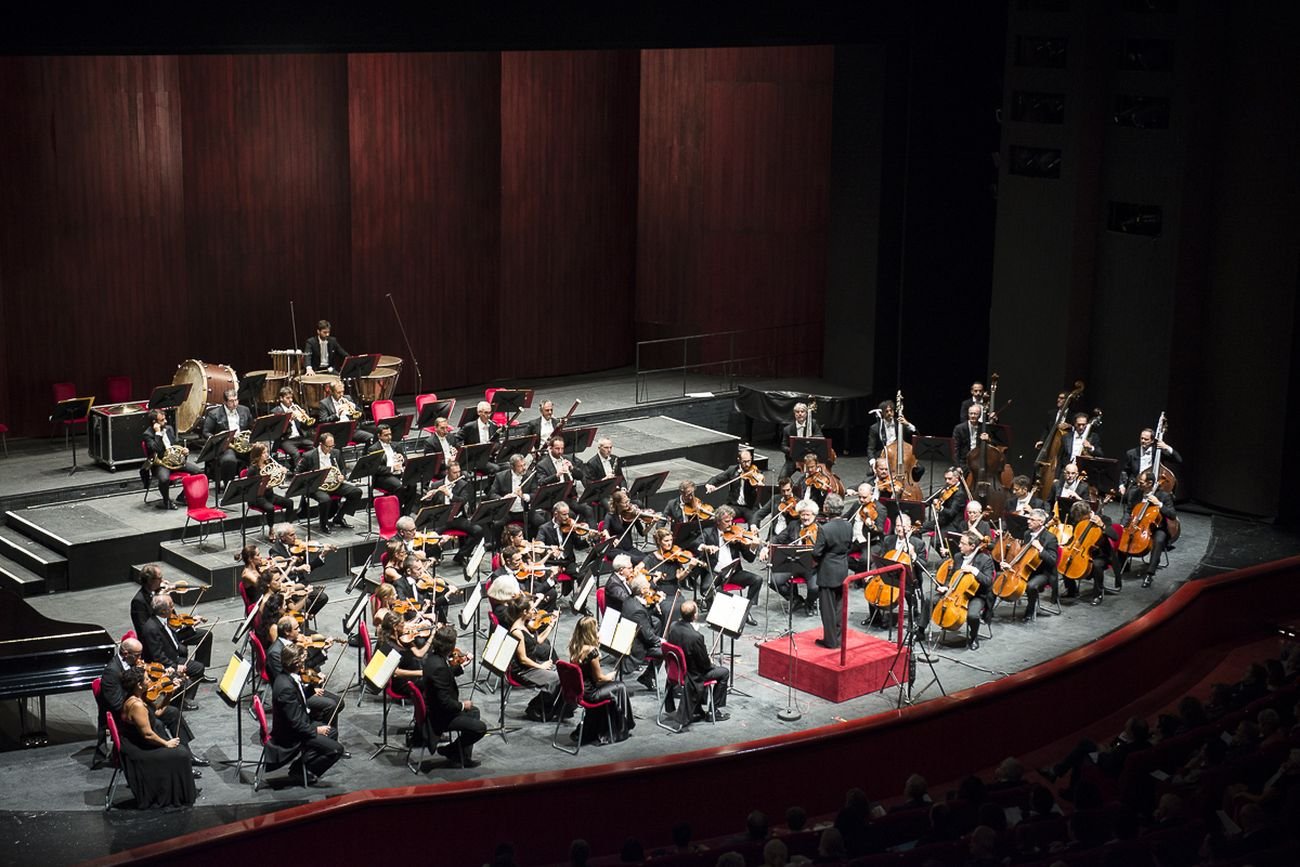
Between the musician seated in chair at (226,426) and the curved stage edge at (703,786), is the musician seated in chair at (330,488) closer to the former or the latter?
the musician seated in chair at (226,426)

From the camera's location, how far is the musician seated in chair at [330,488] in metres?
15.5

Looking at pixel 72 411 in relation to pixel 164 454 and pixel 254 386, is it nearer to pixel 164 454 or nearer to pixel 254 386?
pixel 164 454

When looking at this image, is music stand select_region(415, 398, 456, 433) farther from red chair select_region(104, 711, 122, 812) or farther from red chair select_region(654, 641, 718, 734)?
red chair select_region(104, 711, 122, 812)

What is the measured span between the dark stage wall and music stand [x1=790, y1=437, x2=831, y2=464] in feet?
18.2

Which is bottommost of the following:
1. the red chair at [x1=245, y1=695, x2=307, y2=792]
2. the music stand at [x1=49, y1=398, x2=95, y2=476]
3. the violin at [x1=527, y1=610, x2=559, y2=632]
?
the red chair at [x1=245, y1=695, x2=307, y2=792]

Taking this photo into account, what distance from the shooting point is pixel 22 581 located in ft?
48.5

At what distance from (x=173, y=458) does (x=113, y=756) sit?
17.5 ft

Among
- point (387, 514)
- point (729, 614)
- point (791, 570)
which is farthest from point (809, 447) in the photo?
point (729, 614)

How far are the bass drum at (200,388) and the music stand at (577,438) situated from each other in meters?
3.35

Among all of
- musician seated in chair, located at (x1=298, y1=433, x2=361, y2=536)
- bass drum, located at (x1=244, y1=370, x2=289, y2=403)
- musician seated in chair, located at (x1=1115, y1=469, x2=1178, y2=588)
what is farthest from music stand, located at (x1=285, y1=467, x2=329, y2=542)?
musician seated in chair, located at (x1=1115, y1=469, x2=1178, y2=588)

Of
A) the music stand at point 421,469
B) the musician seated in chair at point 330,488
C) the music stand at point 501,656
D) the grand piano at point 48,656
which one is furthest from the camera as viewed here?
the musician seated in chair at point 330,488

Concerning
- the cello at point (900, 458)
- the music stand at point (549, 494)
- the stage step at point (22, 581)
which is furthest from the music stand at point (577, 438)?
the stage step at point (22, 581)

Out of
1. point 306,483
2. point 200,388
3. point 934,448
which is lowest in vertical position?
point 934,448

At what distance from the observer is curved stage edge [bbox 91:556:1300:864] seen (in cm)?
981
